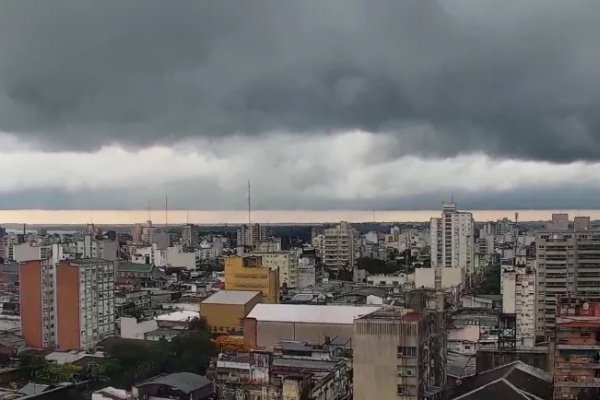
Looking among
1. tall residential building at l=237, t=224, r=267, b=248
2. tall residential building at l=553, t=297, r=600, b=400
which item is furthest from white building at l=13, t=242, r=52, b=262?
tall residential building at l=553, t=297, r=600, b=400

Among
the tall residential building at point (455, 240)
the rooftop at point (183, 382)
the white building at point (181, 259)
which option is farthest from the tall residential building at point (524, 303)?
the white building at point (181, 259)

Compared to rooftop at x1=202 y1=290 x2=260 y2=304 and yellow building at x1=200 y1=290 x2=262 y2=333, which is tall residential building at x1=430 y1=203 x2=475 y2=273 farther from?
yellow building at x1=200 y1=290 x2=262 y2=333

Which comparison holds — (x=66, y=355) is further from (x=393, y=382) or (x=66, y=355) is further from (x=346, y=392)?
(x=393, y=382)

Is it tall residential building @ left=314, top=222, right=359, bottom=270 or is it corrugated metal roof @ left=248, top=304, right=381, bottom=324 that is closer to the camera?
corrugated metal roof @ left=248, top=304, right=381, bottom=324

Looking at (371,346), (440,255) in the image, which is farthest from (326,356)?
(440,255)

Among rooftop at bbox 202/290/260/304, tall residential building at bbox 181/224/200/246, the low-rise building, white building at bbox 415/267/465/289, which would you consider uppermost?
tall residential building at bbox 181/224/200/246

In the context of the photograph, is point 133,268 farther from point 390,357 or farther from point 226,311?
point 390,357
